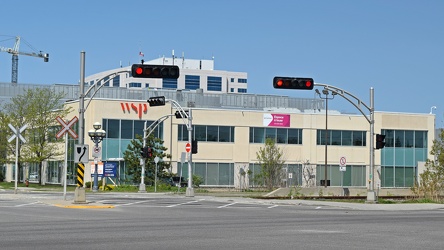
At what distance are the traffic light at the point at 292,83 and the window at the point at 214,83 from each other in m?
139

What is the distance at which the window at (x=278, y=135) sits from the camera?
81000 mm

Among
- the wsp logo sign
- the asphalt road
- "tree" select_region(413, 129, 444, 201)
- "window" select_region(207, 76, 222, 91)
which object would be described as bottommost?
the asphalt road

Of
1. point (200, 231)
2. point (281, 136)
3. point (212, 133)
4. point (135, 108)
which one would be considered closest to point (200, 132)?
point (212, 133)

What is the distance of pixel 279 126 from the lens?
8150 cm

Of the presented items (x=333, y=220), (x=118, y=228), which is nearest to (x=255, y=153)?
(x=333, y=220)

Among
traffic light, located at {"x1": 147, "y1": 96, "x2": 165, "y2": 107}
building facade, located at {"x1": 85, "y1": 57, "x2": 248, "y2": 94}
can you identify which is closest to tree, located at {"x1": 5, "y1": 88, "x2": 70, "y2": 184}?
traffic light, located at {"x1": 147, "y1": 96, "x2": 165, "y2": 107}

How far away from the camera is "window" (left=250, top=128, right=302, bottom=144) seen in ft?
266

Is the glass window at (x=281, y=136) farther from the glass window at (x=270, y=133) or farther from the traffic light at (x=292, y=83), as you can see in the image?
the traffic light at (x=292, y=83)

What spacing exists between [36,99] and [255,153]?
22.2 metres

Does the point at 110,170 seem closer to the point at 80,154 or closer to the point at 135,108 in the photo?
the point at 135,108

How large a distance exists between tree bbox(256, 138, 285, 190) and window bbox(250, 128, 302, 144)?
357 cm

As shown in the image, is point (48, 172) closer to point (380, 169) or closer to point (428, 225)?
point (380, 169)

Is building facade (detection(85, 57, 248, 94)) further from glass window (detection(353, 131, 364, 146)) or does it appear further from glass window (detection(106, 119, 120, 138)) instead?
glass window (detection(106, 119, 120, 138))

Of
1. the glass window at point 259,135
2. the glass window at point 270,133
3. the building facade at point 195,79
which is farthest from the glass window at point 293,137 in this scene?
the building facade at point 195,79
